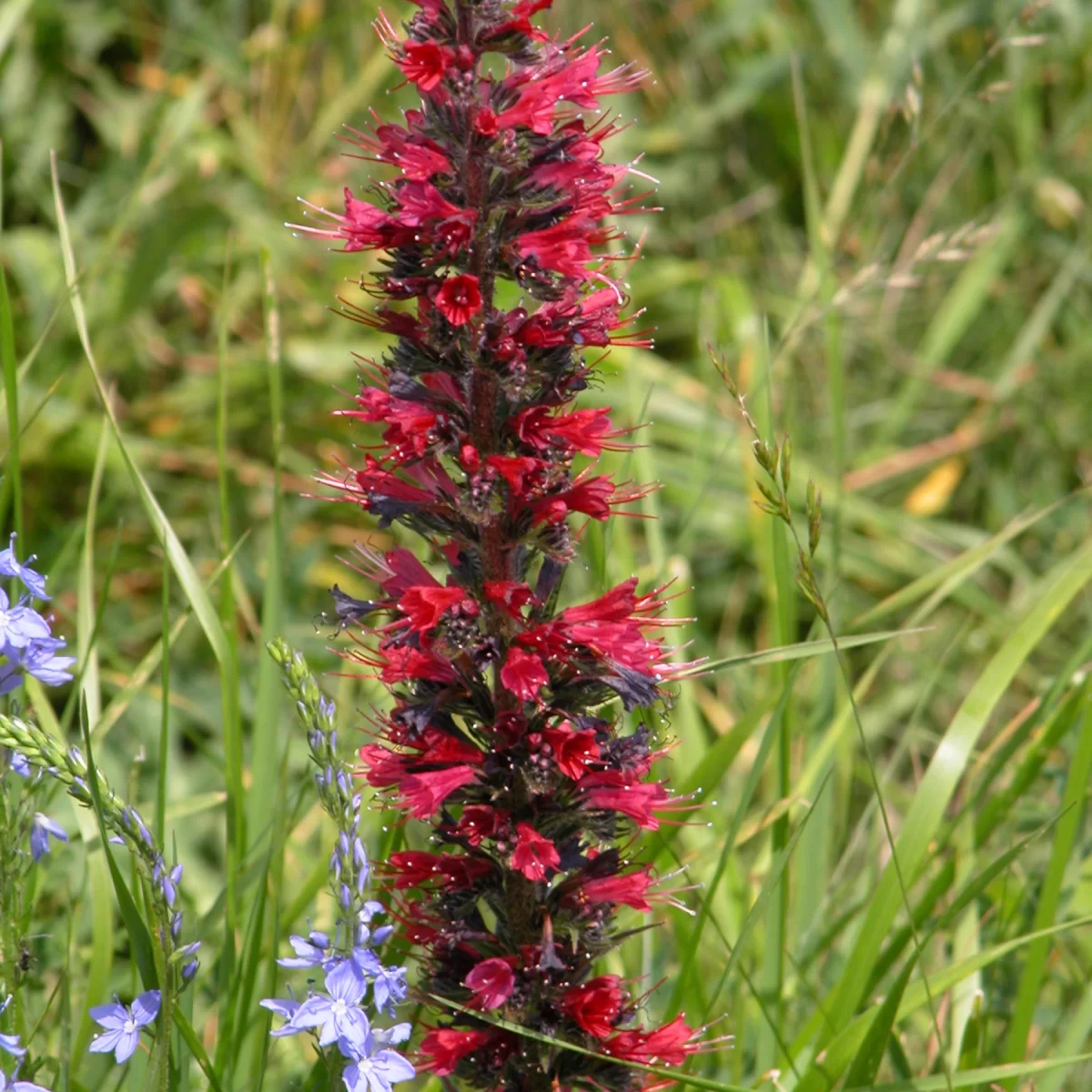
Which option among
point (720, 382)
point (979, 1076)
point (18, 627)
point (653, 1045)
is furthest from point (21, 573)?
point (720, 382)

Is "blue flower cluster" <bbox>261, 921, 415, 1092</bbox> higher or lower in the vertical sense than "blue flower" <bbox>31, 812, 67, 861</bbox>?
lower

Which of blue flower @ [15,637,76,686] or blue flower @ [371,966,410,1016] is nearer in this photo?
blue flower @ [371,966,410,1016]

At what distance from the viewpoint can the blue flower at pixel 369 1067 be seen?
1478 millimetres

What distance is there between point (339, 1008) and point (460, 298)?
771 millimetres

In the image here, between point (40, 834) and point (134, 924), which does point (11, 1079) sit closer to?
point (134, 924)

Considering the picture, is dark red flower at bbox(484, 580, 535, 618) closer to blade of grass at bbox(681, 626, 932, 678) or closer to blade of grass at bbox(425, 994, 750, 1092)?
blade of grass at bbox(681, 626, 932, 678)

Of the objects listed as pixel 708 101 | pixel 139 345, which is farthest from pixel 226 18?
pixel 708 101

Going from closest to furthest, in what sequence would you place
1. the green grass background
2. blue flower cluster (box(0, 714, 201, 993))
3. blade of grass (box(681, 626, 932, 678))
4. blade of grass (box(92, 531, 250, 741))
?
1. blue flower cluster (box(0, 714, 201, 993))
2. blade of grass (box(681, 626, 932, 678))
3. blade of grass (box(92, 531, 250, 741))
4. the green grass background

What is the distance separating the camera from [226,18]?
4.99 meters

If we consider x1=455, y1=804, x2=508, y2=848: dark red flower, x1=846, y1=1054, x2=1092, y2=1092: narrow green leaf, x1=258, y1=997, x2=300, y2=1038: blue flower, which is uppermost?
x1=455, y1=804, x2=508, y2=848: dark red flower

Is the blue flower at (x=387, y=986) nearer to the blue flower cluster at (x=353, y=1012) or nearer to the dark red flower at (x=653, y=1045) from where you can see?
the blue flower cluster at (x=353, y=1012)

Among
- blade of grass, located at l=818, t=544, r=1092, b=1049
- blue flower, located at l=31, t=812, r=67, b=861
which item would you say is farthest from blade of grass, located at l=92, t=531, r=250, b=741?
blade of grass, located at l=818, t=544, r=1092, b=1049

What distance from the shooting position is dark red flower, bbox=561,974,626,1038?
5.49 feet

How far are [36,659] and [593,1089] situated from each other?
0.86 meters
